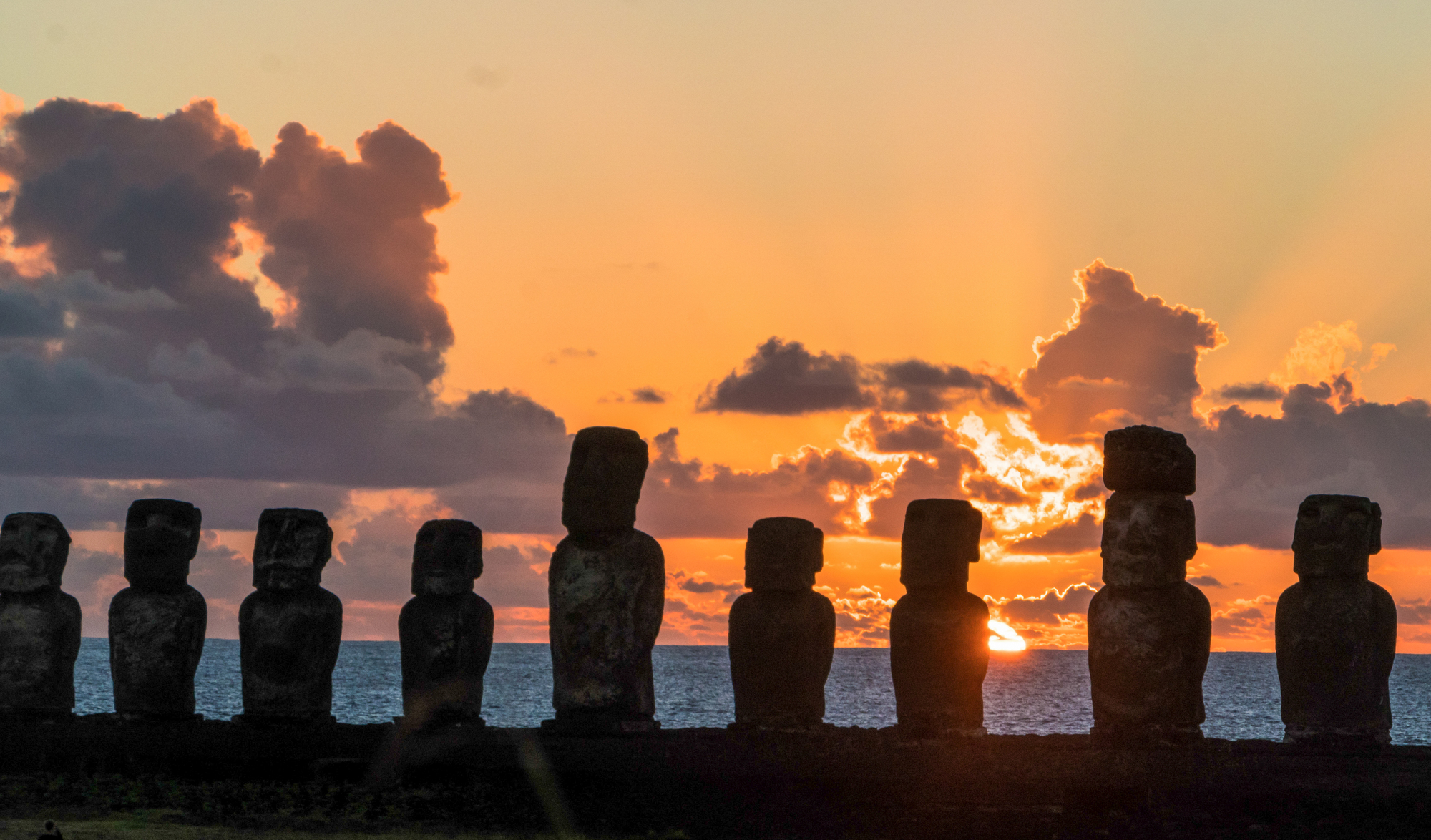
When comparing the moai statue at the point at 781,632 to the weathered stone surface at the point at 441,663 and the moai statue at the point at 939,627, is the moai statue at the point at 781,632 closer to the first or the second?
the moai statue at the point at 939,627

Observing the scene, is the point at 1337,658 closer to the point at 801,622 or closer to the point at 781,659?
the point at 801,622

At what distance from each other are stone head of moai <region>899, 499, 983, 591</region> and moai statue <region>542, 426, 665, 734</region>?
2463mm

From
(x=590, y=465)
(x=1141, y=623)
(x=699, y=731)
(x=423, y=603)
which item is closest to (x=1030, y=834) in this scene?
(x=1141, y=623)

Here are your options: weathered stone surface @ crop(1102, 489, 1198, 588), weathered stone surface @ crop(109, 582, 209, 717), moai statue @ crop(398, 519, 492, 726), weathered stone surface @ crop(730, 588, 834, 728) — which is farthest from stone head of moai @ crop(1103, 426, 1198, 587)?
weathered stone surface @ crop(109, 582, 209, 717)

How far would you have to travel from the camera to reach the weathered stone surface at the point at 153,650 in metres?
16.5

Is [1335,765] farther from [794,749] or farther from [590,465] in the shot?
[590,465]

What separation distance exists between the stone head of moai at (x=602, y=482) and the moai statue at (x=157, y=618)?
480cm

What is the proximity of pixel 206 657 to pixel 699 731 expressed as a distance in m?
152

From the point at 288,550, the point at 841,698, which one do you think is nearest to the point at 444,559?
the point at 288,550

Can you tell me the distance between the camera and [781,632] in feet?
49.8

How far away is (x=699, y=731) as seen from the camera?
49.2ft

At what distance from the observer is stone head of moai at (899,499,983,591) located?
14.6 m

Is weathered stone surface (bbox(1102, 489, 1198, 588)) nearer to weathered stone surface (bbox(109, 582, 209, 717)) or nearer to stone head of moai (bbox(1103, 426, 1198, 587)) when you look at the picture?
stone head of moai (bbox(1103, 426, 1198, 587))

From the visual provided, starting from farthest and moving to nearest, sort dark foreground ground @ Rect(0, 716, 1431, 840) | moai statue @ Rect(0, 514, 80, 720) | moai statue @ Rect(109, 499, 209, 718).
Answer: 1. moai statue @ Rect(0, 514, 80, 720)
2. moai statue @ Rect(109, 499, 209, 718)
3. dark foreground ground @ Rect(0, 716, 1431, 840)
